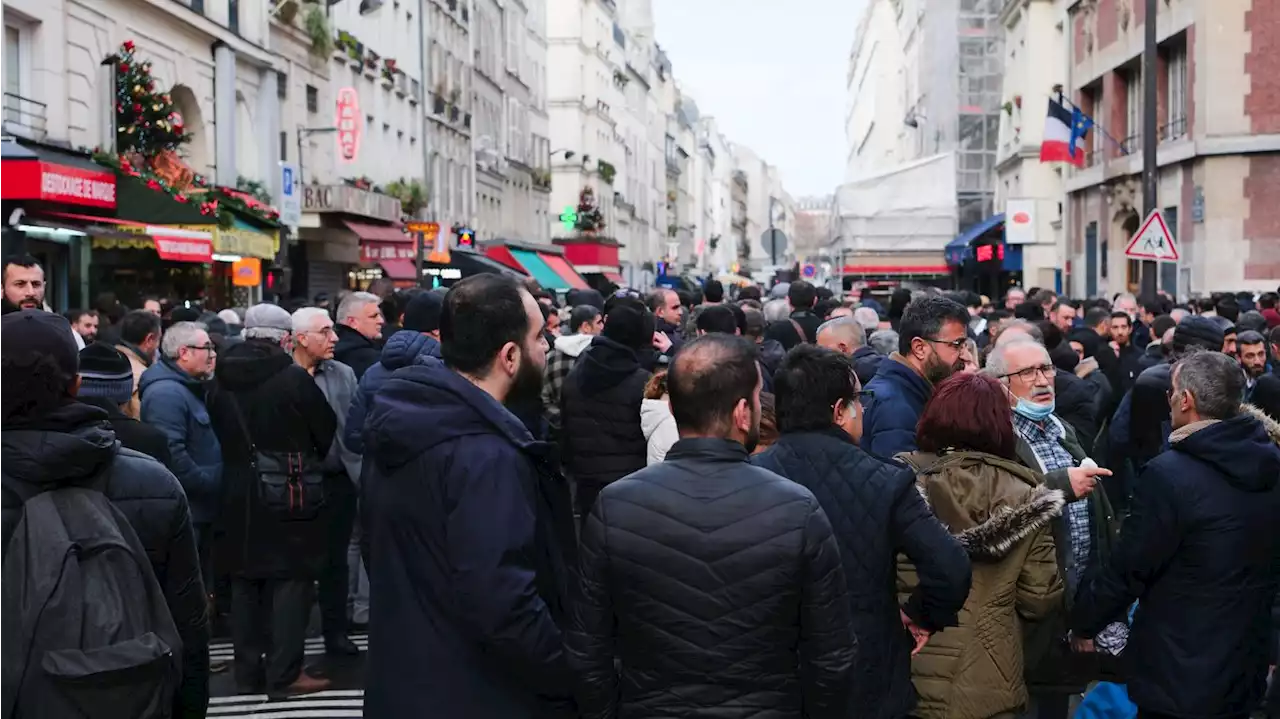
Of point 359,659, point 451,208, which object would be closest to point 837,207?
point 451,208

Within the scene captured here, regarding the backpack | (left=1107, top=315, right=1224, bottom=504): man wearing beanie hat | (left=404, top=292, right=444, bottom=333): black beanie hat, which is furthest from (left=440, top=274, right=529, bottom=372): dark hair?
(left=1107, top=315, right=1224, bottom=504): man wearing beanie hat

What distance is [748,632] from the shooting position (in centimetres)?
366

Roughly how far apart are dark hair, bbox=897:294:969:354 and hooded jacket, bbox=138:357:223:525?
11.8ft

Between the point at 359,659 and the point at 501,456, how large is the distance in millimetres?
5295

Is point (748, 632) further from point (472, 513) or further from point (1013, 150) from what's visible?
point (1013, 150)

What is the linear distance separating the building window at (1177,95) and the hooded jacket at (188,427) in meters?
23.1

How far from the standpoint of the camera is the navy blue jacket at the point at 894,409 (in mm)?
6188

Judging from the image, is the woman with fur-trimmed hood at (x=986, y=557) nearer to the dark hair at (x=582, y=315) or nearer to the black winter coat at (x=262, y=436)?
the black winter coat at (x=262, y=436)

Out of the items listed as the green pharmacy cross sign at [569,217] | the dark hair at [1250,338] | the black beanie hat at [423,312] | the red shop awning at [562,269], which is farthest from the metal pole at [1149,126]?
the green pharmacy cross sign at [569,217]

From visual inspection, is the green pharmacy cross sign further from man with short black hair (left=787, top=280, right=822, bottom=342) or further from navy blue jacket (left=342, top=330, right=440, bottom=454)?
navy blue jacket (left=342, top=330, right=440, bottom=454)

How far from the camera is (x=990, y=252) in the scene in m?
41.3

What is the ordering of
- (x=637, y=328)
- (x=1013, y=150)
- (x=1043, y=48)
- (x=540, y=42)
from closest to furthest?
1. (x=637, y=328)
2. (x=1043, y=48)
3. (x=1013, y=150)
4. (x=540, y=42)

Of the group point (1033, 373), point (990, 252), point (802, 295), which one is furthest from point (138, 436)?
point (990, 252)

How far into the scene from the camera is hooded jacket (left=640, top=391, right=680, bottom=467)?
7.40 m
